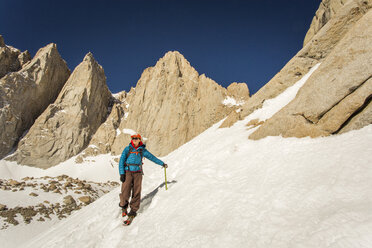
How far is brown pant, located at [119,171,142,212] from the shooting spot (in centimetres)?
588

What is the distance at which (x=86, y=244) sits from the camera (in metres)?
5.17

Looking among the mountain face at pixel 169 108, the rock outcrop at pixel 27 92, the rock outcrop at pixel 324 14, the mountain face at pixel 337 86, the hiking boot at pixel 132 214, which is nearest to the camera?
the hiking boot at pixel 132 214

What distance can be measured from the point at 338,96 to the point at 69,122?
84.1 metres

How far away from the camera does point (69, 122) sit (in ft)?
243

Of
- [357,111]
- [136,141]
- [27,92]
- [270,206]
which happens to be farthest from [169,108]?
[270,206]

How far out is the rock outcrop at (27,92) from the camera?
65.3m

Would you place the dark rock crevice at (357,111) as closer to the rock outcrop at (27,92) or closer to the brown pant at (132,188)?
the brown pant at (132,188)

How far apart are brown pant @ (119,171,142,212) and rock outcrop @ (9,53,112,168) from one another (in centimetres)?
7819

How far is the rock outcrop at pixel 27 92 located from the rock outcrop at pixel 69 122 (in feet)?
14.9

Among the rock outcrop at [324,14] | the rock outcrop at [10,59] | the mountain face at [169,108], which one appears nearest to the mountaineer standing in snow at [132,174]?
the rock outcrop at [324,14]

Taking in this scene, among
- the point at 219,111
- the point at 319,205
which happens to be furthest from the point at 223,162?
the point at 219,111

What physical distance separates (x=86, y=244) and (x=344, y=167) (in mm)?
6608

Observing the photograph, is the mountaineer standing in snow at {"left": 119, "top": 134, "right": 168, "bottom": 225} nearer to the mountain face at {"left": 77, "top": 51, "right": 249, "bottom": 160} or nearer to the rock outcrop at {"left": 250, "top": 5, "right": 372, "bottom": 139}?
the rock outcrop at {"left": 250, "top": 5, "right": 372, "bottom": 139}

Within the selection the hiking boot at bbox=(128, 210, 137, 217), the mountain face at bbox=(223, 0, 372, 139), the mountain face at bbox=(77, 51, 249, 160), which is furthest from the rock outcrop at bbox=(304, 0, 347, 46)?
the mountain face at bbox=(77, 51, 249, 160)
